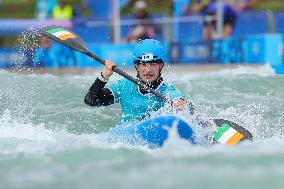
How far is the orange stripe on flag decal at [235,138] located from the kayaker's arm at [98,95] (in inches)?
52.5

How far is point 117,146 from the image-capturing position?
7.07m

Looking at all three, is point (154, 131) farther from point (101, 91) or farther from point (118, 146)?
point (101, 91)

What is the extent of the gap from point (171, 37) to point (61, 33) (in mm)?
6872

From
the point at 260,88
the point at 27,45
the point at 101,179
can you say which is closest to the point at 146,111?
the point at 101,179

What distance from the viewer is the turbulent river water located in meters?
5.52

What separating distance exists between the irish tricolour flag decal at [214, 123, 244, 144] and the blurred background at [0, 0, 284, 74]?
738 cm

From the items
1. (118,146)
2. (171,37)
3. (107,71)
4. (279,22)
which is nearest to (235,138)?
(118,146)

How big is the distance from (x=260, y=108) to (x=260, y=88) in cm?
147

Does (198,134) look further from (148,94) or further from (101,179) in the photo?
(101,179)

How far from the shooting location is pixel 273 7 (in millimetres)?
27703

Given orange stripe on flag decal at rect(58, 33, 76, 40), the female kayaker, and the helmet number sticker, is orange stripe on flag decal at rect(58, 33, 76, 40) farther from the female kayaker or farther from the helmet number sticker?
the helmet number sticker

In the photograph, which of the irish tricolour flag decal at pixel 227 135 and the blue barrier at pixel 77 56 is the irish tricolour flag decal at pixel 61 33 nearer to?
the irish tricolour flag decal at pixel 227 135

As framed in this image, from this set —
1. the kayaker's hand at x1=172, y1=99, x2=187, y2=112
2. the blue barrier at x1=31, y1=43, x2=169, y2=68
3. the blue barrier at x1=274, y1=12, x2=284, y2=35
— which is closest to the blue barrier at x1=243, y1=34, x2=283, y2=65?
the blue barrier at x1=274, y1=12, x2=284, y2=35

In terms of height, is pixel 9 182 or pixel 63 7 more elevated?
pixel 63 7
